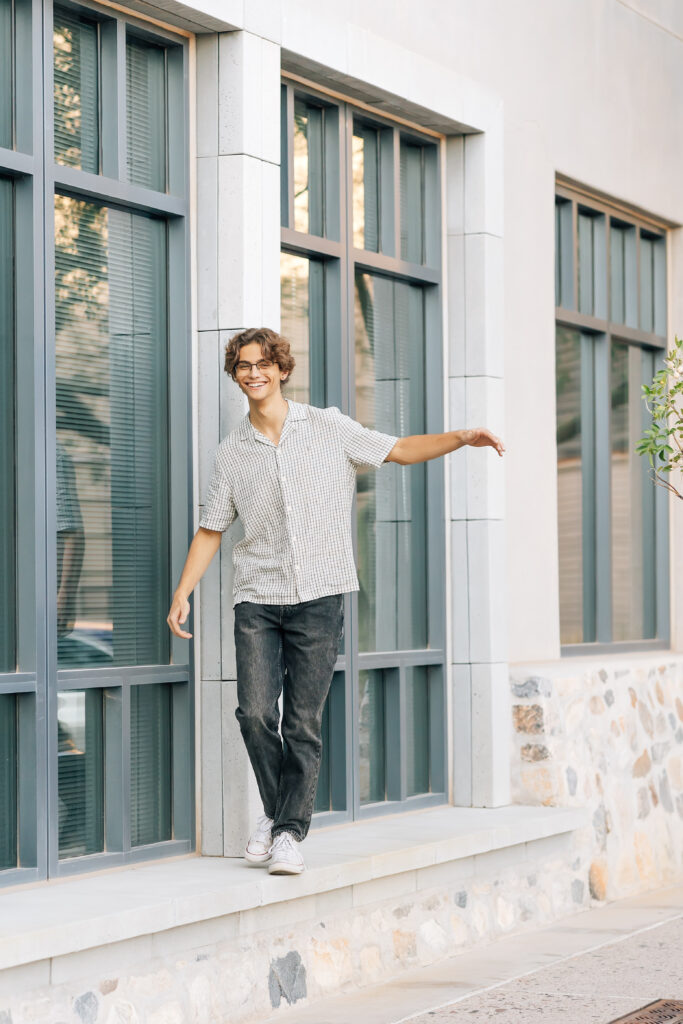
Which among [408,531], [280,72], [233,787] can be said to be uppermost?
[280,72]

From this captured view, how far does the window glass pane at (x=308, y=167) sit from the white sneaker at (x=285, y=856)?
2.76 m

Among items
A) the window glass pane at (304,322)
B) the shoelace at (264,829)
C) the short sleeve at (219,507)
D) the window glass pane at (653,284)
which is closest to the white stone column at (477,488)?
the window glass pane at (304,322)

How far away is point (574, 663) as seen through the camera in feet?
28.8

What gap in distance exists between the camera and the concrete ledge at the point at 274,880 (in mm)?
5047

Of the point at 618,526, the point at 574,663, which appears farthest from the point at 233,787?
the point at 618,526

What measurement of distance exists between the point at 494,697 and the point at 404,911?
1598mm

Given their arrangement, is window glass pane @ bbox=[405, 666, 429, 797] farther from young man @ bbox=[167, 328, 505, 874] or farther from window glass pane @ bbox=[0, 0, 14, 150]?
window glass pane @ bbox=[0, 0, 14, 150]

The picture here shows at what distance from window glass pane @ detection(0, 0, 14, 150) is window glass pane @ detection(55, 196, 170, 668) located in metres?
0.32

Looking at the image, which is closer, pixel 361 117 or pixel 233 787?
pixel 233 787

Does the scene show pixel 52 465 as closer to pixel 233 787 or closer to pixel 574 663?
pixel 233 787

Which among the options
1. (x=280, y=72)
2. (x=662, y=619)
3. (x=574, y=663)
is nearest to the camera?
(x=280, y=72)

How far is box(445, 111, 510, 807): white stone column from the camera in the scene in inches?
319

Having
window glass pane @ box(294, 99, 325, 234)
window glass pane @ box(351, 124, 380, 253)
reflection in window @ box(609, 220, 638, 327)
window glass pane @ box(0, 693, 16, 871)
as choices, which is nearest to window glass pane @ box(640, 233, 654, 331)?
reflection in window @ box(609, 220, 638, 327)

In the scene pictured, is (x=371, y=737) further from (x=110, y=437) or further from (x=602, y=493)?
(x=602, y=493)
